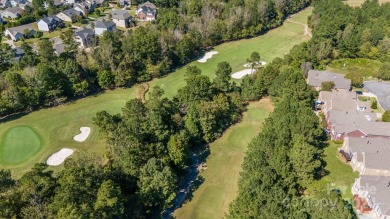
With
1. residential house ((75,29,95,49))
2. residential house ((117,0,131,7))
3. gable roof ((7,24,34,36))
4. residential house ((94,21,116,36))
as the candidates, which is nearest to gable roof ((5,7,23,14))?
gable roof ((7,24,34,36))

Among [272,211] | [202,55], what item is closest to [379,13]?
[202,55]

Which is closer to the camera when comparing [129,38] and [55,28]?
[129,38]

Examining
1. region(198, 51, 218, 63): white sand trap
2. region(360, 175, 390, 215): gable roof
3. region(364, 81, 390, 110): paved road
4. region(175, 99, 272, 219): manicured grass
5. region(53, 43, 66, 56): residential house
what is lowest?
region(175, 99, 272, 219): manicured grass

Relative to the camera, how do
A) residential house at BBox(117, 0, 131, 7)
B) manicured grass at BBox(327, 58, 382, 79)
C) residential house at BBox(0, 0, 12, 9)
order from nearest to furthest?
1. manicured grass at BBox(327, 58, 382, 79)
2. residential house at BBox(0, 0, 12, 9)
3. residential house at BBox(117, 0, 131, 7)

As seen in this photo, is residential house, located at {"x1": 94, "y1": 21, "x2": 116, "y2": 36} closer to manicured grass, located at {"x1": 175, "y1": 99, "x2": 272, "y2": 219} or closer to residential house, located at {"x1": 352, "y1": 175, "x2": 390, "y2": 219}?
manicured grass, located at {"x1": 175, "y1": 99, "x2": 272, "y2": 219}

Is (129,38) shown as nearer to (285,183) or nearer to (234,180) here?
(234,180)

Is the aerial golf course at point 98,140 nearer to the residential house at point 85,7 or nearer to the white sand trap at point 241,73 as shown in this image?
the white sand trap at point 241,73
